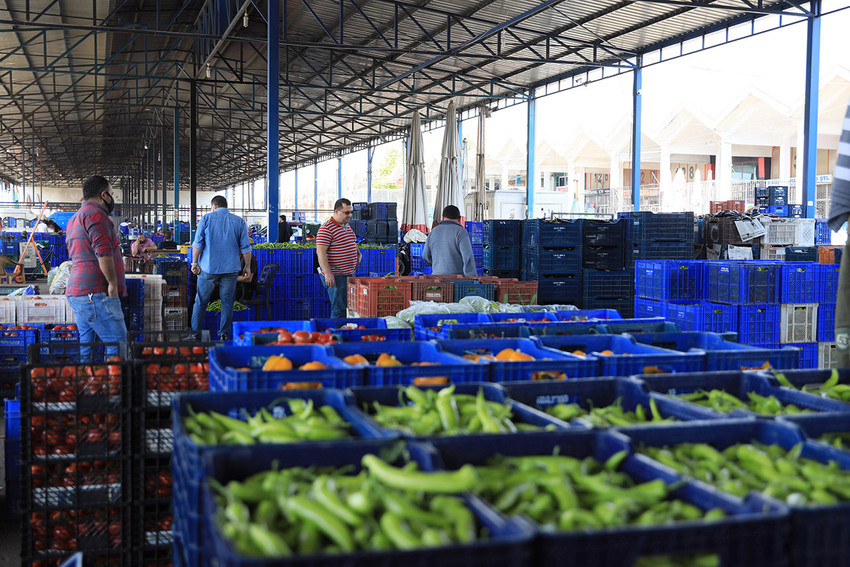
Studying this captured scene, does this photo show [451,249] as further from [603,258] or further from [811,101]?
[811,101]

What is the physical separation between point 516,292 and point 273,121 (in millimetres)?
6109

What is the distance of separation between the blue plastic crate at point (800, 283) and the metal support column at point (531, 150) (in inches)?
560

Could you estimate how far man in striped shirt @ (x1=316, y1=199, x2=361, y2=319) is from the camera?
26.2ft

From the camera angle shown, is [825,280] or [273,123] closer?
[825,280]

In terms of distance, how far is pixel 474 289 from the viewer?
773 cm

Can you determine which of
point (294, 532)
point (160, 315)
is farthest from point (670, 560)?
point (160, 315)

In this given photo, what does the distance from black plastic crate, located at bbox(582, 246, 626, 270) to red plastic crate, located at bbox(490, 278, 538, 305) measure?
12.5ft

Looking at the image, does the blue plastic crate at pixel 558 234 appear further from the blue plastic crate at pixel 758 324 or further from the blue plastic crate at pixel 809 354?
the blue plastic crate at pixel 809 354

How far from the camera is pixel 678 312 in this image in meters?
8.12

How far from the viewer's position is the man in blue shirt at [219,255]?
841 cm

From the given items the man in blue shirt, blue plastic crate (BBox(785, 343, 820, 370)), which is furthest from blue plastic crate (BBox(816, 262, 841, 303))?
the man in blue shirt

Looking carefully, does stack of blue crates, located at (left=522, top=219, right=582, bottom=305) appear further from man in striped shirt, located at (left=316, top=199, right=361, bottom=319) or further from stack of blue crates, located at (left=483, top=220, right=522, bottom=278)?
man in striped shirt, located at (left=316, top=199, right=361, bottom=319)

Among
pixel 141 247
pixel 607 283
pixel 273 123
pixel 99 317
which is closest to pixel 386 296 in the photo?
pixel 99 317

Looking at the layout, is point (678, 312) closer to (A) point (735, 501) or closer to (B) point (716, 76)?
(A) point (735, 501)
